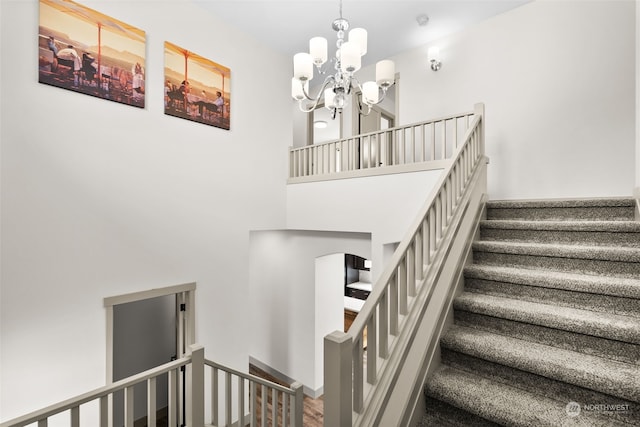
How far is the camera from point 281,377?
5.51 meters

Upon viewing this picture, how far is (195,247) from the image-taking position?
3.75 metres

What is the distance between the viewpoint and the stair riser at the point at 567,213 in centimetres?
244

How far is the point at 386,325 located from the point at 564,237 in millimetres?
1743

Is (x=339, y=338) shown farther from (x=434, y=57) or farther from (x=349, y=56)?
(x=434, y=57)

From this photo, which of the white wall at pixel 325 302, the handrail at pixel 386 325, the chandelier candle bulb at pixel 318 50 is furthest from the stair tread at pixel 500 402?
the white wall at pixel 325 302

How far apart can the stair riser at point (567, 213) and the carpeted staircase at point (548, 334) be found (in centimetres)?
2

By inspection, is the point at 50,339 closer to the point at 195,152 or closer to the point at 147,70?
the point at 195,152

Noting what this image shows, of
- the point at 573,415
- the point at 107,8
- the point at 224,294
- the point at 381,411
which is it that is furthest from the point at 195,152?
the point at 573,415

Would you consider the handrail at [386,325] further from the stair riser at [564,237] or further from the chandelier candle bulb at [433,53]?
the chandelier candle bulb at [433,53]

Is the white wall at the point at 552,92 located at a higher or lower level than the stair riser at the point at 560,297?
higher

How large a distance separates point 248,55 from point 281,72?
0.62m

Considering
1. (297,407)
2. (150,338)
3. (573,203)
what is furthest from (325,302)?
(573,203)

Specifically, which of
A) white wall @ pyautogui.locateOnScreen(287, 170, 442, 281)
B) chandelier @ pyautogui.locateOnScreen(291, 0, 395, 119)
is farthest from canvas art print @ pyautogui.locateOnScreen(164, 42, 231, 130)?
chandelier @ pyautogui.locateOnScreen(291, 0, 395, 119)

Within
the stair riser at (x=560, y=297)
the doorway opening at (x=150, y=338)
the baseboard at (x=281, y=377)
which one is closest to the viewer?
the stair riser at (x=560, y=297)
